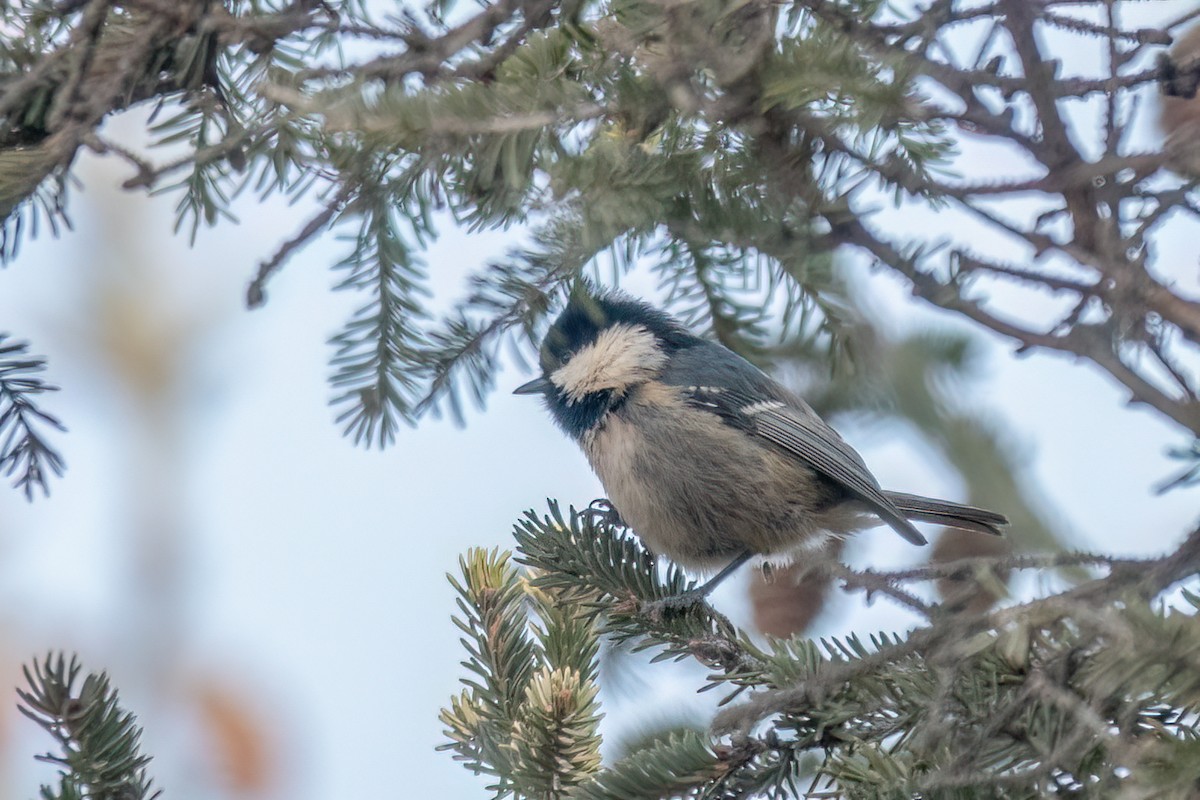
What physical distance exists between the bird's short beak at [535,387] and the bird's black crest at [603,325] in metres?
0.03

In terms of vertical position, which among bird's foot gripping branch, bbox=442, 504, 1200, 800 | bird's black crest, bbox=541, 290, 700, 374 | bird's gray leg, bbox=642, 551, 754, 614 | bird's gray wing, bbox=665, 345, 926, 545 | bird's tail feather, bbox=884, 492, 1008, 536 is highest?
bird's black crest, bbox=541, 290, 700, 374

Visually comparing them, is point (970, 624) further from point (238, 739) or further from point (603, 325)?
point (238, 739)

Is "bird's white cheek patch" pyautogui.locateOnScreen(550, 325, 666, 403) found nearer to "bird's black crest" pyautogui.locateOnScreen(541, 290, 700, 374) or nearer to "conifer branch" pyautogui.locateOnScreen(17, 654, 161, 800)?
"bird's black crest" pyautogui.locateOnScreen(541, 290, 700, 374)

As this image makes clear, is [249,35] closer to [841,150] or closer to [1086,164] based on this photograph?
[841,150]

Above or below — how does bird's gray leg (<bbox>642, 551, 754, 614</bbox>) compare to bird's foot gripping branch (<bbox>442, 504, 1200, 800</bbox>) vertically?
above

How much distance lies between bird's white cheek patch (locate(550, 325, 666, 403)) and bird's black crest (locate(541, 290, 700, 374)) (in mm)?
20

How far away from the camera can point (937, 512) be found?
7.69ft

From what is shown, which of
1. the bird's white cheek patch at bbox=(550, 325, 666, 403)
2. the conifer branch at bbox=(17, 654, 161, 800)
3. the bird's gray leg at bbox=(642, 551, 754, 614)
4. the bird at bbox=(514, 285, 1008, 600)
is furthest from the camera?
the bird's white cheek patch at bbox=(550, 325, 666, 403)

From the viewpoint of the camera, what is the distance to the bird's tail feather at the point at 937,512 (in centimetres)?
226

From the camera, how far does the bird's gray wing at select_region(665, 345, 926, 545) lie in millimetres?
2254

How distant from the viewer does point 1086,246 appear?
38.0 inches

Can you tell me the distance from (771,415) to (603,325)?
415 mm

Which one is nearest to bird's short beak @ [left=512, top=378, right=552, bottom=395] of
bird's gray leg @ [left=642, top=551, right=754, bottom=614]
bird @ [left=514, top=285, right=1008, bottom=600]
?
bird @ [left=514, top=285, right=1008, bottom=600]

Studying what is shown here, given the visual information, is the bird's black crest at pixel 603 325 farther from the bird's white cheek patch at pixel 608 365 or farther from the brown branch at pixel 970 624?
the brown branch at pixel 970 624
